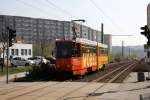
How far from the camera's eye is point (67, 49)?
3278 cm

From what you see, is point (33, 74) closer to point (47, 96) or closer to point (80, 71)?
point (80, 71)

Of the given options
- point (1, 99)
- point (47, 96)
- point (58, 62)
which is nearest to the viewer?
point (1, 99)

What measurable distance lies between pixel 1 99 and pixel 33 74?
17190 millimetres

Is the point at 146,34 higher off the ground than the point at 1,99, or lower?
higher

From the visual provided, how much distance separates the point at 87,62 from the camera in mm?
36094

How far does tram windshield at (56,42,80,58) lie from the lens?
107ft

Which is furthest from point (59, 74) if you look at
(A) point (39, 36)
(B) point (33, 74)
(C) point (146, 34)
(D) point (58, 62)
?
(A) point (39, 36)

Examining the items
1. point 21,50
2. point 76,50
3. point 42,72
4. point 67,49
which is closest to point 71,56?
point 67,49

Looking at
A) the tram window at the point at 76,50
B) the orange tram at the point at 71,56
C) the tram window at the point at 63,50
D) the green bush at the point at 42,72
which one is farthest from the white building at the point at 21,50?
the tram window at the point at 76,50

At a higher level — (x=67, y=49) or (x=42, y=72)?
(x=67, y=49)

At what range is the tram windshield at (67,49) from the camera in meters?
32.8

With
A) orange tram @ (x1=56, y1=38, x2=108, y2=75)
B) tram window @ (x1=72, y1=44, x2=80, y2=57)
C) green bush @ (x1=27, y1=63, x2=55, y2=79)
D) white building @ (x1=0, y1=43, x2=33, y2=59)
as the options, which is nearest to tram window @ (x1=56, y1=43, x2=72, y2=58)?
orange tram @ (x1=56, y1=38, x2=108, y2=75)

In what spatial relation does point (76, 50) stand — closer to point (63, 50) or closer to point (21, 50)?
point (63, 50)

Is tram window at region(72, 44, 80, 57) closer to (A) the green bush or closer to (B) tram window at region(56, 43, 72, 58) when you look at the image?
(B) tram window at region(56, 43, 72, 58)
